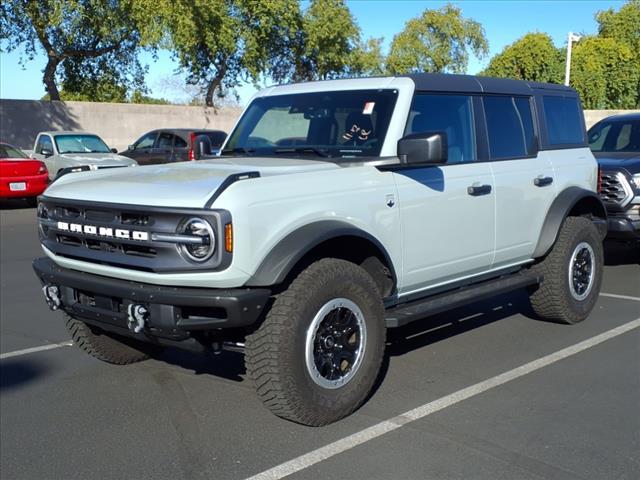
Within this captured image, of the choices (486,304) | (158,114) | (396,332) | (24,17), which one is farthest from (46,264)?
(158,114)

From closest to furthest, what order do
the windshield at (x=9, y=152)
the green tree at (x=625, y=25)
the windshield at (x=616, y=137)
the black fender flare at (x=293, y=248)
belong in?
the black fender flare at (x=293, y=248)
the windshield at (x=616, y=137)
the windshield at (x=9, y=152)
the green tree at (x=625, y=25)

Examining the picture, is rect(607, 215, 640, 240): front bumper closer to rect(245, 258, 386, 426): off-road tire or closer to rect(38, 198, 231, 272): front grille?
rect(245, 258, 386, 426): off-road tire

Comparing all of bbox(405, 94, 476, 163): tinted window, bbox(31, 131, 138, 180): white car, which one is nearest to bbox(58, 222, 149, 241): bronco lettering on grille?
bbox(405, 94, 476, 163): tinted window

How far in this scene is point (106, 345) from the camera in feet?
17.2

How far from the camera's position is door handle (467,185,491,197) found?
5285 millimetres

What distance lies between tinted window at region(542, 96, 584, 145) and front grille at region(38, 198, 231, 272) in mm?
3785

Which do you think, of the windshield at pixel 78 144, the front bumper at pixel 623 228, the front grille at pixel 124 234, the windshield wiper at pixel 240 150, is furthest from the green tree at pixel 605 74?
the front grille at pixel 124 234

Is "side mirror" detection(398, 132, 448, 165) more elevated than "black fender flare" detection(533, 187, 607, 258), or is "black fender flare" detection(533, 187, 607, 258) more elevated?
"side mirror" detection(398, 132, 448, 165)

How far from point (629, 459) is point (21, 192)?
583 inches

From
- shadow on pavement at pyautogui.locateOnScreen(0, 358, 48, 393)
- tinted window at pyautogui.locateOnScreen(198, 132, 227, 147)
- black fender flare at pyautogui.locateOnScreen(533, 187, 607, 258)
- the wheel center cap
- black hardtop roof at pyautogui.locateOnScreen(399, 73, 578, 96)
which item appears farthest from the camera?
tinted window at pyautogui.locateOnScreen(198, 132, 227, 147)

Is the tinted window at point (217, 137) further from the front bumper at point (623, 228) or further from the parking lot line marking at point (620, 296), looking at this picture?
the parking lot line marking at point (620, 296)

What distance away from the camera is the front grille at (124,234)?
3.86 metres

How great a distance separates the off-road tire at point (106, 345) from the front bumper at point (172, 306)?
2.72ft

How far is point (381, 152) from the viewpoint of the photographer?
15.9 ft
